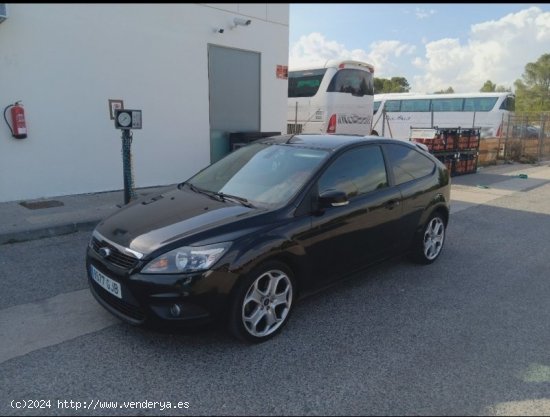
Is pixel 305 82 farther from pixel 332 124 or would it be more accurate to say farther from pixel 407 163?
pixel 407 163

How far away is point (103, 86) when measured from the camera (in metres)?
7.84

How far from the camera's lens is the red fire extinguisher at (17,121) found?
6.84 metres

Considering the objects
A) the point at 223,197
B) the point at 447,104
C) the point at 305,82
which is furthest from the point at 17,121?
the point at 447,104

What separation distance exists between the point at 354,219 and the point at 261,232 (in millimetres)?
1105

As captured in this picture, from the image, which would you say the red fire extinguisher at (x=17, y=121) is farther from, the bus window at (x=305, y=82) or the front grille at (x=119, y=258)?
the bus window at (x=305, y=82)

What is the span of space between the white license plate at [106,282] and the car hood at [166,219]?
28cm

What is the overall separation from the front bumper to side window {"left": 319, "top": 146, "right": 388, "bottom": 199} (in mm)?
1302

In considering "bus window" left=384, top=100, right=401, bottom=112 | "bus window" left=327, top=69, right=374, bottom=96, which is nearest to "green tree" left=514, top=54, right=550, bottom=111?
"bus window" left=384, top=100, right=401, bottom=112


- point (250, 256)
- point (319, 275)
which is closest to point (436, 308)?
point (319, 275)

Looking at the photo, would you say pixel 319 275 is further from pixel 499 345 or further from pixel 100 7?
pixel 100 7

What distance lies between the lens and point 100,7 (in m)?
7.64

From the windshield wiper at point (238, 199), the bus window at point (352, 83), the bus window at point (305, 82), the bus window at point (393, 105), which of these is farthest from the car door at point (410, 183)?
the bus window at point (393, 105)

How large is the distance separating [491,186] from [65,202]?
33.4 feet

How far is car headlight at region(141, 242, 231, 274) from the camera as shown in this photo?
2.94 meters
